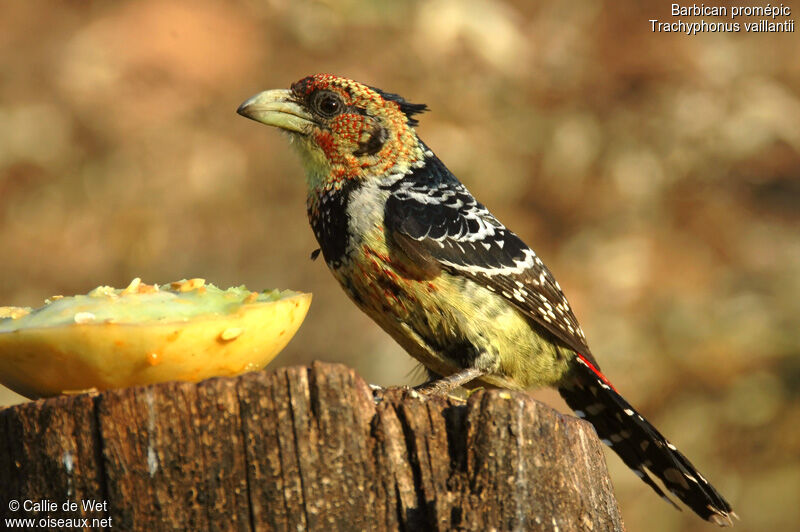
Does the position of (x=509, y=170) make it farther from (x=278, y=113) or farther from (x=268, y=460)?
(x=268, y=460)

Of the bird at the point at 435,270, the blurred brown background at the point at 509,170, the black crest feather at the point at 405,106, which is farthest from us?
the blurred brown background at the point at 509,170

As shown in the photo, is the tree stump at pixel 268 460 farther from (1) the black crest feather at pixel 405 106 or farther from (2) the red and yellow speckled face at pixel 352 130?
(1) the black crest feather at pixel 405 106

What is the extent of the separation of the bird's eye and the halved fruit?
1305 mm

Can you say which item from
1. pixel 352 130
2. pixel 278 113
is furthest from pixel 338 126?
pixel 278 113

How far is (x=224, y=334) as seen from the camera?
2.47 meters

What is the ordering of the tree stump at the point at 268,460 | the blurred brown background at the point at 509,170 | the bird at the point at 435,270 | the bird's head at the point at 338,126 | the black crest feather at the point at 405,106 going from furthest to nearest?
the blurred brown background at the point at 509,170
the black crest feather at the point at 405,106
the bird's head at the point at 338,126
the bird at the point at 435,270
the tree stump at the point at 268,460

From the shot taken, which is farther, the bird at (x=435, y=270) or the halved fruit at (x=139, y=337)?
the bird at (x=435, y=270)

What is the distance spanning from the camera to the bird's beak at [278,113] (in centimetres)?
379

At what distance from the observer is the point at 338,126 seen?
3.79 meters

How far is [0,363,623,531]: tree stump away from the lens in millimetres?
2133

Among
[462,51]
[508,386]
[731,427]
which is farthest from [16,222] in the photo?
[731,427]

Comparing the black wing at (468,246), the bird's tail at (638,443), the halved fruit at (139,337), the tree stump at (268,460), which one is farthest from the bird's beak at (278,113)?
the tree stump at (268,460)

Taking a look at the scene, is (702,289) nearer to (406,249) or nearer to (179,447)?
(406,249)

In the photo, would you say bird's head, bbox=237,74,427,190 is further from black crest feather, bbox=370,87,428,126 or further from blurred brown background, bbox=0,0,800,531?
blurred brown background, bbox=0,0,800,531
